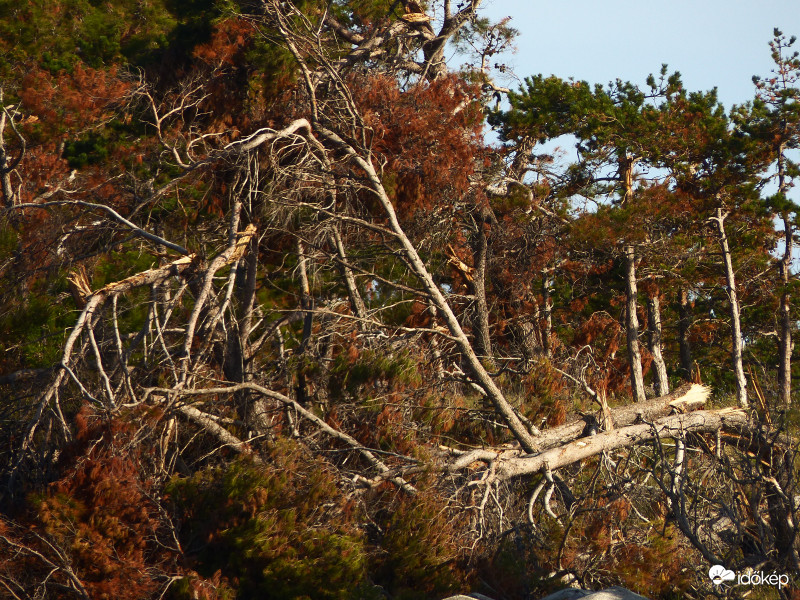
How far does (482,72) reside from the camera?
18109 mm

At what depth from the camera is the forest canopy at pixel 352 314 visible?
7.15m

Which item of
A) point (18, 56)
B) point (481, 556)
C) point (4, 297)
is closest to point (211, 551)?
point (481, 556)

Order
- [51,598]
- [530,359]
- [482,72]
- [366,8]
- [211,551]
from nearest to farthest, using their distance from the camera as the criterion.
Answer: [51,598] < [211,551] < [530,359] < [366,8] < [482,72]

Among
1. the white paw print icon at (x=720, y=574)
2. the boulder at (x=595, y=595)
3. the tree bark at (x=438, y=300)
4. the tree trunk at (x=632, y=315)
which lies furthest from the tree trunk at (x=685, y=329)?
the boulder at (x=595, y=595)

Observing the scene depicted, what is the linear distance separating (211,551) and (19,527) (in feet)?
5.29

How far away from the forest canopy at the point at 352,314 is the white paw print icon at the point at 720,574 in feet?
0.31

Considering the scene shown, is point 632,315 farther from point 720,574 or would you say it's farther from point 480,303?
point 720,574

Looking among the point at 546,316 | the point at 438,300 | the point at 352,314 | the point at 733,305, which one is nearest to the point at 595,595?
the point at 438,300

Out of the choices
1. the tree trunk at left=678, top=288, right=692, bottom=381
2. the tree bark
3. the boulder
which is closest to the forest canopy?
the tree bark

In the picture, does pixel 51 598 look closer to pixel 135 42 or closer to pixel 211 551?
pixel 211 551

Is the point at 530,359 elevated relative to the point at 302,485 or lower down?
elevated

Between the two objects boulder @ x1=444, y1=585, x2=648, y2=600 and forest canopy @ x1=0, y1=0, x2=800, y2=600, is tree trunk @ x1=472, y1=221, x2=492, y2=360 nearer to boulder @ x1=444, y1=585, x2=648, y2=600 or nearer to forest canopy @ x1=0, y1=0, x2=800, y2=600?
forest canopy @ x1=0, y1=0, x2=800, y2=600

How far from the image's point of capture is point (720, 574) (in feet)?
21.1

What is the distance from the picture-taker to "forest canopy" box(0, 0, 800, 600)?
7152 millimetres
